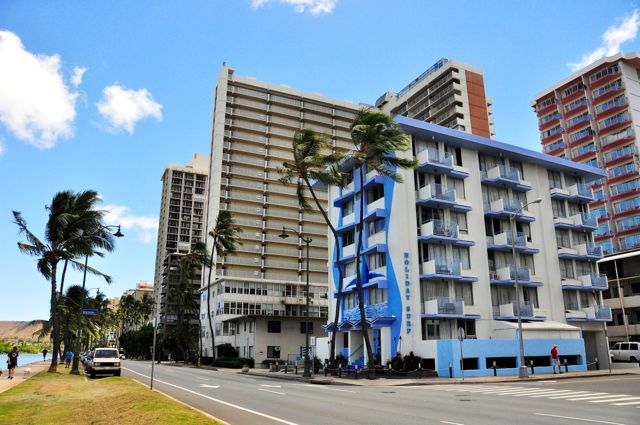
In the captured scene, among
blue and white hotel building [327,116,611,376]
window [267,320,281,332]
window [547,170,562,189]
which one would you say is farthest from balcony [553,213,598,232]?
window [267,320,281,332]

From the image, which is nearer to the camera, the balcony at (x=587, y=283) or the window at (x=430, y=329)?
the window at (x=430, y=329)

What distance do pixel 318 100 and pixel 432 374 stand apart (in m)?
78.2

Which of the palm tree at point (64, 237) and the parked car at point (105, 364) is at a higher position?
the palm tree at point (64, 237)

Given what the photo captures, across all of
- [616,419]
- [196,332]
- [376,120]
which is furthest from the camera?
[196,332]

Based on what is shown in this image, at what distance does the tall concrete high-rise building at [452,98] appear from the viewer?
295 feet

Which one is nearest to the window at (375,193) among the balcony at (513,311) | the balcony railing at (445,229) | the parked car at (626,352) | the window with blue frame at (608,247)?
the balcony railing at (445,229)

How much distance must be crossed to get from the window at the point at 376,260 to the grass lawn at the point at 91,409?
23.9 metres

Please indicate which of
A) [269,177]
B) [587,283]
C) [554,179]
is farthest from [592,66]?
[269,177]

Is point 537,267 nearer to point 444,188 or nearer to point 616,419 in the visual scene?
point 444,188

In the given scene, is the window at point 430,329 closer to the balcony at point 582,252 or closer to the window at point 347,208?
the window at point 347,208

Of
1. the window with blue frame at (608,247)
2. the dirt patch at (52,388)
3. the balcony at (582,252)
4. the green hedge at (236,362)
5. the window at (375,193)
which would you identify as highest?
the window with blue frame at (608,247)

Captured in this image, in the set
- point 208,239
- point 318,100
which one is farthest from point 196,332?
point 318,100

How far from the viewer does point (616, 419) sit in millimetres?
12891

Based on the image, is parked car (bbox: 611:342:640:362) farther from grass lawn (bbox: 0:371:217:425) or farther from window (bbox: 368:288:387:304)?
grass lawn (bbox: 0:371:217:425)
